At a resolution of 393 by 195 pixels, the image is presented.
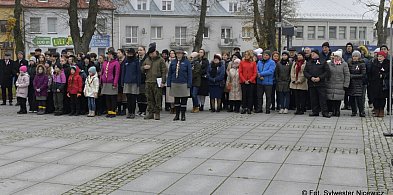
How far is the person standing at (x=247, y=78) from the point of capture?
1530cm

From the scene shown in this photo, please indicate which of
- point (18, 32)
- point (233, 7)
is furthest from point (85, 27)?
point (233, 7)

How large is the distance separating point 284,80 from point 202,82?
2.48 m

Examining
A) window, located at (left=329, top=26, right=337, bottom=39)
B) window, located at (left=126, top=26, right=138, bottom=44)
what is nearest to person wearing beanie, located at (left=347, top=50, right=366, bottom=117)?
window, located at (left=126, top=26, right=138, bottom=44)

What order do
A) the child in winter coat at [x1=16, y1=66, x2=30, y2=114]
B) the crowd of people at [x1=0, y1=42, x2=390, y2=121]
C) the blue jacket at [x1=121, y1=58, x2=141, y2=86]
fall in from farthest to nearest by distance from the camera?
1. the child in winter coat at [x1=16, y1=66, x2=30, y2=114]
2. the blue jacket at [x1=121, y1=58, x2=141, y2=86]
3. the crowd of people at [x1=0, y1=42, x2=390, y2=121]

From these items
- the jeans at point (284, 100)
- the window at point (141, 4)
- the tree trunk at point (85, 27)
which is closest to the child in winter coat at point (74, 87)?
the jeans at point (284, 100)

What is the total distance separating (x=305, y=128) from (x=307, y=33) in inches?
2604

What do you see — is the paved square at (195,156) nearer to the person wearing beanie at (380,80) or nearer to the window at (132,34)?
the person wearing beanie at (380,80)

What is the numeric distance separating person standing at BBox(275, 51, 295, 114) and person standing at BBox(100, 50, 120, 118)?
4.71 m

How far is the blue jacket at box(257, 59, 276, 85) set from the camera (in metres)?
15.3

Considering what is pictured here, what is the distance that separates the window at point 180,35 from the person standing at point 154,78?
5712cm

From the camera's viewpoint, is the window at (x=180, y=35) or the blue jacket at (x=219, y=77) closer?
the blue jacket at (x=219, y=77)

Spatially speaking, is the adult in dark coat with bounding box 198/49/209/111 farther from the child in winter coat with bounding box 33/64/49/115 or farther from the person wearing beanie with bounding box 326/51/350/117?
the child in winter coat with bounding box 33/64/49/115

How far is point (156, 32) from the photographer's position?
2751 inches

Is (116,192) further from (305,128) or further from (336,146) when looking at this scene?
(305,128)
